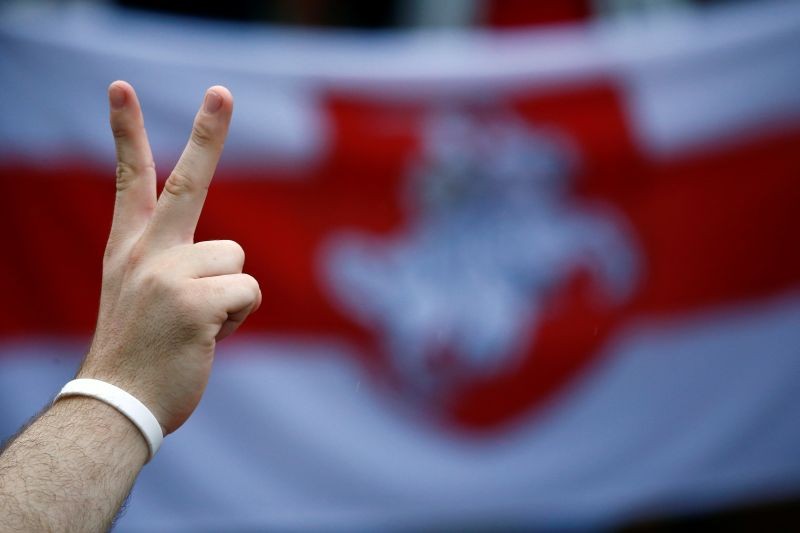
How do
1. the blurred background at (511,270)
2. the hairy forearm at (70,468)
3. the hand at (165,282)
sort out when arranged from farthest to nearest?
1. the blurred background at (511,270)
2. the hand at (165,282)
3. the hairy forearm at (70,468)

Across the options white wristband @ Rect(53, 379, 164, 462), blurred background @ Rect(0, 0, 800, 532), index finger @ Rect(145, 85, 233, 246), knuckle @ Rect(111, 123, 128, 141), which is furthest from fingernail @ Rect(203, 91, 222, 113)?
blurred background @ Rect(0, 0, 800, 532)

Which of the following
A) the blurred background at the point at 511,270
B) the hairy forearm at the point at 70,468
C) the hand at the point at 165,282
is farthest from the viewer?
the blurred background at the point at 511,270

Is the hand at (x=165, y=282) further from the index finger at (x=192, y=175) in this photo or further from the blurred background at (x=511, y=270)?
the blurred background at (x=511, y=270)

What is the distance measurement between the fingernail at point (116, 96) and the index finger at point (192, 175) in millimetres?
83

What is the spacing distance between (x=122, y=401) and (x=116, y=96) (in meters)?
0.33

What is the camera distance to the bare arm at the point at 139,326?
2.99 ft

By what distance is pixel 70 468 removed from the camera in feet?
2.98

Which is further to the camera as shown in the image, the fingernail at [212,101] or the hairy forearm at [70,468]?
the fingernail at [212,101]

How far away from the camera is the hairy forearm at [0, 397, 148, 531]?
881mm

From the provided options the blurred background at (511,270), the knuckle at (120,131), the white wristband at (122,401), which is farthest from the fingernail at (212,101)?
the blurred background at (511,270)

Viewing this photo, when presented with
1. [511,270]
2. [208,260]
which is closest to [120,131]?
[208,260]

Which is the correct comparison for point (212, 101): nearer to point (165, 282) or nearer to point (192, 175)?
point (192, 175)

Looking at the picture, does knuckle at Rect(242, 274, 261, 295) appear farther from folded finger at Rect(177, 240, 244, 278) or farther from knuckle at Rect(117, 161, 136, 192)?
knuckle at Rect(117, 161, 136, 192)

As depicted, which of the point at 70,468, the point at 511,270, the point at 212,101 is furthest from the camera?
the point at 511,270
